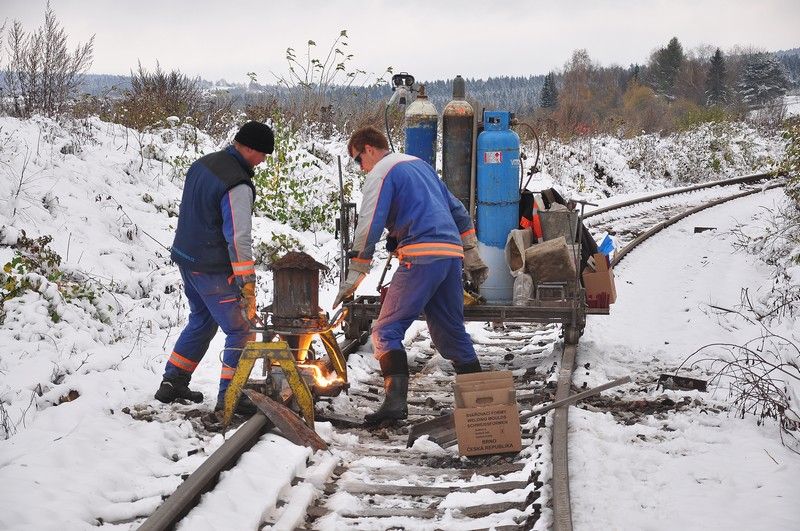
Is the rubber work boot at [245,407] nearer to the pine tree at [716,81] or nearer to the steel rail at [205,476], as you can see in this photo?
the steel rail at [205,476]

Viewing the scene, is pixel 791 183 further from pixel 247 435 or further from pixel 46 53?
pixel 46 53

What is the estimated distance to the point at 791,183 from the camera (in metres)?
12.4

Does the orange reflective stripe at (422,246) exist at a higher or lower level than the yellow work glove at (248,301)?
higher

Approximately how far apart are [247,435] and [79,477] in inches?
40.3

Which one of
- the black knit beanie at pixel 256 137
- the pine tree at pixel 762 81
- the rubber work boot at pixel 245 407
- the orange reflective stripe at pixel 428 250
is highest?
the pine tree at pixel 762 81

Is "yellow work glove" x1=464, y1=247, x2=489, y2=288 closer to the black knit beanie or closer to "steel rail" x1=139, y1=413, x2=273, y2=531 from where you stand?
the black knit beanie

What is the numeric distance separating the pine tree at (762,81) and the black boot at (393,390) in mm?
79873

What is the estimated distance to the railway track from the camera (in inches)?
166

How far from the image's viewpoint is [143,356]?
23.8ft

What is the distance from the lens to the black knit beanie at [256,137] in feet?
19.1

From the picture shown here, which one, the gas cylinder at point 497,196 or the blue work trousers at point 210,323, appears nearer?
the blue work trousers at point 210,323

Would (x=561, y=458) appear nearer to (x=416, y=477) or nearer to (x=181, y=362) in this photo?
(x=416, y=477)

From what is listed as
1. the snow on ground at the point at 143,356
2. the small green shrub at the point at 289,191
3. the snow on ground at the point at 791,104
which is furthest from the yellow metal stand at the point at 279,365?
the snow on ground at the point at 791,104

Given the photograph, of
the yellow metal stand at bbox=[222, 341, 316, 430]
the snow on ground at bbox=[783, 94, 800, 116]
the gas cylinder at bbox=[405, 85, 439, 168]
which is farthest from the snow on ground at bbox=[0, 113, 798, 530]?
the snow on ground at bbox=[783, 94, 800, 116]
